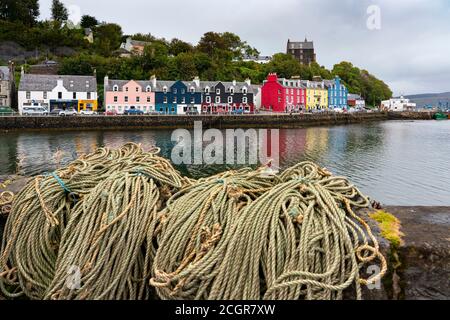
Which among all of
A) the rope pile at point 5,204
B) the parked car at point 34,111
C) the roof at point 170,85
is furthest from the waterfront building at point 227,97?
the rope pile at point 5,204

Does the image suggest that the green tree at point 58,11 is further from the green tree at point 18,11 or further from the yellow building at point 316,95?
the yellow building at point 316,95

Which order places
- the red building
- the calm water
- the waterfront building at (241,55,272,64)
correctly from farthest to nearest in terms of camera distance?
the waterfront building at (241,55,272,64), the red building, the calm water

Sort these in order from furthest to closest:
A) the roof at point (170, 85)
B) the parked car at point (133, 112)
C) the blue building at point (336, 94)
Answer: the blue building at point (336, 94), the roof at point (170, 85), the parked car at point (133, 112)

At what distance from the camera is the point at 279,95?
71.8 m

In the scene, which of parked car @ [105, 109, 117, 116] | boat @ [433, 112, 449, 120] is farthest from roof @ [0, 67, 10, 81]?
boat @ [433, 112, 449, 120]

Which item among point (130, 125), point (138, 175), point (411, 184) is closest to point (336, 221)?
point (138, 175)

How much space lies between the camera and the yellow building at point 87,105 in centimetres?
5640

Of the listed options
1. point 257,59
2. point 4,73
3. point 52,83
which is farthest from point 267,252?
point 257,59

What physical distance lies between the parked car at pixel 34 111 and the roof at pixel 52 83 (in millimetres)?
3540

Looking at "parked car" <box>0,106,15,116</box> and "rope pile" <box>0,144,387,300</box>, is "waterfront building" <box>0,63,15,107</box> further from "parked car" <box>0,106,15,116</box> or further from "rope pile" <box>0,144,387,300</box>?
"rope pile" <box>0,144,387,300</box>

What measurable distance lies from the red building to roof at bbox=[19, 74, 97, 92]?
100 feet

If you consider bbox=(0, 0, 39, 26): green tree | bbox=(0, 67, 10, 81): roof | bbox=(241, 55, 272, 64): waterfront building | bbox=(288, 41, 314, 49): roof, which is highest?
bbox=(288, 41, 314, 49): roof

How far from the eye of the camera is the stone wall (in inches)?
1769

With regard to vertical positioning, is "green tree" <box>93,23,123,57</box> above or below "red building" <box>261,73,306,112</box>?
above
